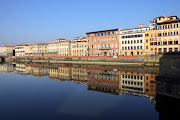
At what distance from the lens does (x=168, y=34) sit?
185 feet

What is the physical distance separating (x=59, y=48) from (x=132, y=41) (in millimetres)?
48223

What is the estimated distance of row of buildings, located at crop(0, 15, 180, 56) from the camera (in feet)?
183

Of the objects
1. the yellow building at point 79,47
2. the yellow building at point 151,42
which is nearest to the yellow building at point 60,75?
the yellow building at point 151,42

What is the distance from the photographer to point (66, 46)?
93375mm

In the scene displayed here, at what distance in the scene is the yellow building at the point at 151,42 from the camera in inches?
2376

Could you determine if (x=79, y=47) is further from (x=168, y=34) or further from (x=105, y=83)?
(x=105, y=83)

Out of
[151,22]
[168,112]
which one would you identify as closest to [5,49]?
[151,22]

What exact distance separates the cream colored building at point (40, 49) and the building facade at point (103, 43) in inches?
1569

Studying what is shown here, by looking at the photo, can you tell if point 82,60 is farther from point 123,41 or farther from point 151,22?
point 151,22

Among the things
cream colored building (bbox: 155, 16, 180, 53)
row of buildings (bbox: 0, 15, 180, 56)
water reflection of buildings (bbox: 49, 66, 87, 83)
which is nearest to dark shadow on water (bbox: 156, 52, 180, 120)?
water reflection of buildings (bbox: 49, 66, 87, 83)

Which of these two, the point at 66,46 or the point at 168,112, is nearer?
the point at 168,112

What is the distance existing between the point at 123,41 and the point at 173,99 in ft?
175

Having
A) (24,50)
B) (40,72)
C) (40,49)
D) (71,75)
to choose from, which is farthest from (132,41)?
(24,50)

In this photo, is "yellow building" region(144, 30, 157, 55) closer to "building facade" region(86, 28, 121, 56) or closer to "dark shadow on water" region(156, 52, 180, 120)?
"building facade" region(86, 28, 121, 56)
